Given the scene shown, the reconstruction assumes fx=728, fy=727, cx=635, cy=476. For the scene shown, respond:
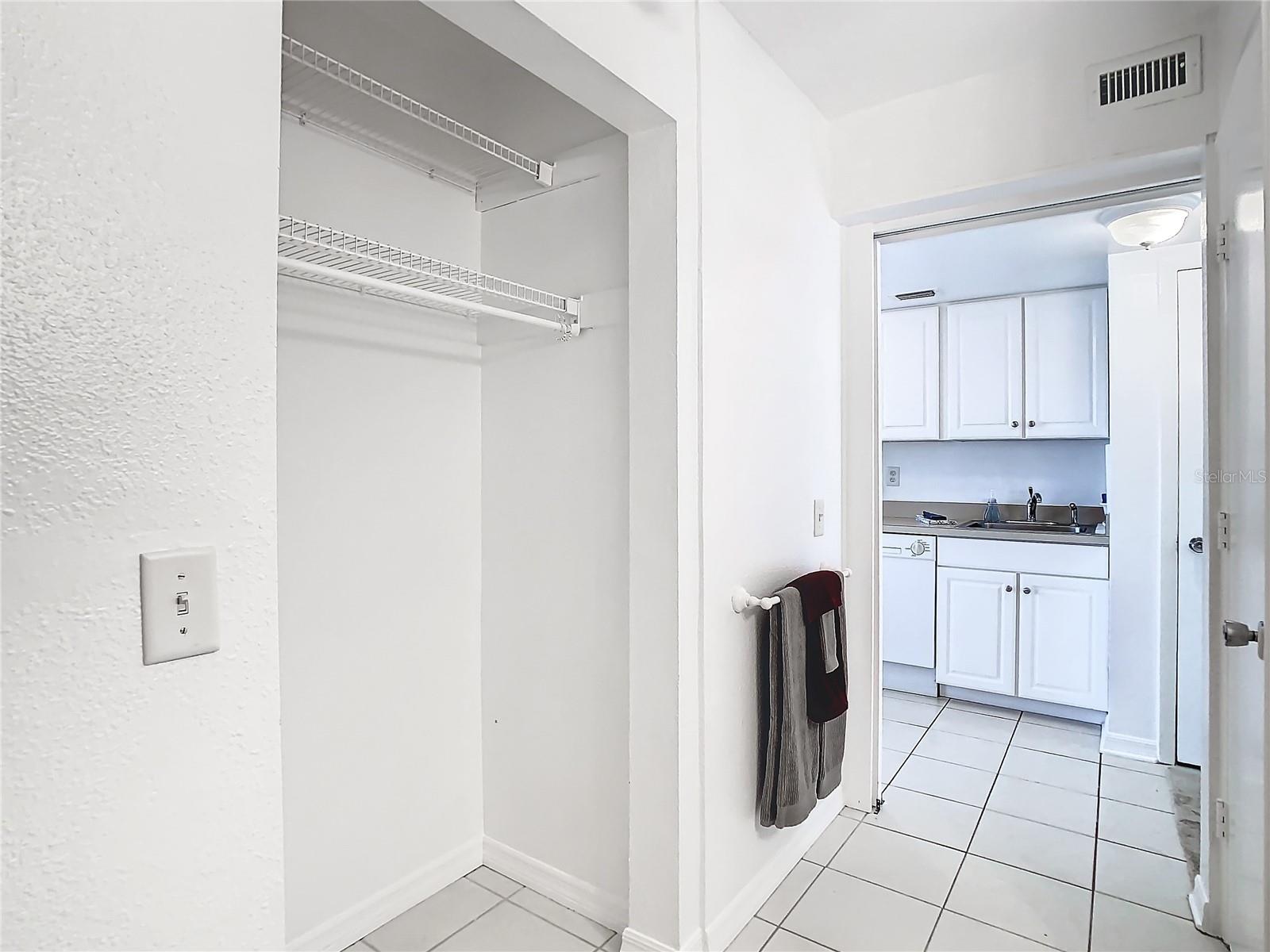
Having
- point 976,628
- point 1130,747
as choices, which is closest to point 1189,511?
point 1130,747

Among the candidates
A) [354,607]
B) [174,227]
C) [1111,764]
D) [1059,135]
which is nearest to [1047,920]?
[1111,764]

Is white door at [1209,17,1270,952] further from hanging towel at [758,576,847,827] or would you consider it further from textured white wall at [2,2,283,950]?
textured white wall at [2,2,283,950]

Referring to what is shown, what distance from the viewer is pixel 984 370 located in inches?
159

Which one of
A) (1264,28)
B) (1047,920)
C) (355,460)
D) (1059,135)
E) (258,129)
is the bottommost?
(1047,920)

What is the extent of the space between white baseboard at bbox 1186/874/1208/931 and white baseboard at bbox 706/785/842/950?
0.97 m

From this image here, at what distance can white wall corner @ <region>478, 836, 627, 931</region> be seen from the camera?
77.2 inches

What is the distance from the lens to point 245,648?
842 millimetres

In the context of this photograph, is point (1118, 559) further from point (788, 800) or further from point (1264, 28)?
point (1264, 28)

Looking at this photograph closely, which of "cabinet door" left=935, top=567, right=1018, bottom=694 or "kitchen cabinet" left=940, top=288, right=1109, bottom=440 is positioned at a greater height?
"kitchen cabinet" left=940, top=288, right=1109, bottom=440

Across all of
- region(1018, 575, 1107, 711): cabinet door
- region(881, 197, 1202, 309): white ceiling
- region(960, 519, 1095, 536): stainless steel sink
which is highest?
region(881, 197, 1202, 309): white ceiling

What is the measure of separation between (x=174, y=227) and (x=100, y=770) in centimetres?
56

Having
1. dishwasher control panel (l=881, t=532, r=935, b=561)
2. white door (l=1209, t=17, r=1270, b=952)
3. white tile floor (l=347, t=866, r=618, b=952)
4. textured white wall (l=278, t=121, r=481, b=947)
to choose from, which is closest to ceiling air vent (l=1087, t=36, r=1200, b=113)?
white door (l=1209, t=17, r=1270, b=952)

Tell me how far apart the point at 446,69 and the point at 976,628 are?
3.37 m

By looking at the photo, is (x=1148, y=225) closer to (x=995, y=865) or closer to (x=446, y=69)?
(x=995, y=865)
